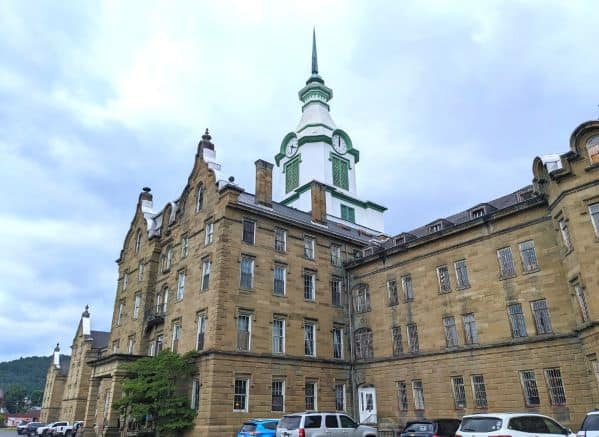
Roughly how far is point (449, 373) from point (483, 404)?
2526 millimetres

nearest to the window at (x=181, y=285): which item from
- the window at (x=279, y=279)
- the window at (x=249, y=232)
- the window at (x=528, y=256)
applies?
the window at (x=249, y=232)

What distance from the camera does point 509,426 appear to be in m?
14.0

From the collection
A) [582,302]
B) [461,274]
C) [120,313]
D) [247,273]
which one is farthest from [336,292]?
[120,313]

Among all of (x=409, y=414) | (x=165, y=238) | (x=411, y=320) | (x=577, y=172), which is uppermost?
(x=165, y=238)

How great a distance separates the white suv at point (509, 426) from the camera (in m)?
14.0

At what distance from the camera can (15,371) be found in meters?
197

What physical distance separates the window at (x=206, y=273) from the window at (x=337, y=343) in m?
9.96

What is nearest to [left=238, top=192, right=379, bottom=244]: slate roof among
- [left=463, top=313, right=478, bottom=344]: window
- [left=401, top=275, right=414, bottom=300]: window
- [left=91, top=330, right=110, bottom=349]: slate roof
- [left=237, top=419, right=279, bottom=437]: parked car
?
[left=401, top=275, right=414, bottom=300]: window

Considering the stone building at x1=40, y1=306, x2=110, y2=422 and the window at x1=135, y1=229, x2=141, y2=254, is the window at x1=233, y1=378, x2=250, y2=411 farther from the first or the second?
the stone building at x1=40, y1=306, x2=110, y2=422

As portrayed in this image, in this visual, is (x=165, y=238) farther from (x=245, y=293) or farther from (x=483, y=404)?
(x=483, y=404)

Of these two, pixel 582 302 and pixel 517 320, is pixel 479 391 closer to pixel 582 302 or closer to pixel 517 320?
A: pixel 517 320

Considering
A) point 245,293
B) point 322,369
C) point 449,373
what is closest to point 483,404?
point 449,373

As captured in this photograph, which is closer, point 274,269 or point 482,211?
point 482,211

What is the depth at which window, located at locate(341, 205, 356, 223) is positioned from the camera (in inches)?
2055
